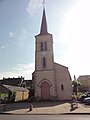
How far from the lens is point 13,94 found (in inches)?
1459

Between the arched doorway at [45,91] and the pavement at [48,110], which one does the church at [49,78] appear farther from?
the pavement at [48,110]

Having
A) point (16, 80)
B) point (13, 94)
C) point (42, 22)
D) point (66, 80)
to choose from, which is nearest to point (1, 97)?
point (13, 94)

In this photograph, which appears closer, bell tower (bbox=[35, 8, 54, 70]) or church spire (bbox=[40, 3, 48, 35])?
bell tower (bbox=[35, 8, 54, 70])

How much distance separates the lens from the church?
34.8 m

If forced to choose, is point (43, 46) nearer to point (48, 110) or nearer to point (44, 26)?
point (44, 26)

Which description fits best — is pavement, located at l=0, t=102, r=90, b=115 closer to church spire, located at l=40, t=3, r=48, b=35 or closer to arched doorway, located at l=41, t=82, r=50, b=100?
arched doorway, located at l=41, t=82, r=50, b=100

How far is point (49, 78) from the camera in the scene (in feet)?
115

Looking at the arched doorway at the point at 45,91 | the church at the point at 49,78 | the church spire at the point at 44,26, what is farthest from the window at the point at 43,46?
the arched doorway at the point at 45,91

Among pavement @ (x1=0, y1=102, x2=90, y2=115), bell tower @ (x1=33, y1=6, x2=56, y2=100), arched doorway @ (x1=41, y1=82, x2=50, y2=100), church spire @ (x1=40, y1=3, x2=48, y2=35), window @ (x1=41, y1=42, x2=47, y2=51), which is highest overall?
church spire @ (x1=40, y1=3, x2=48, y2=35)

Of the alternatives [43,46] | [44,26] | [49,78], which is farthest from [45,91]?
[44,26]

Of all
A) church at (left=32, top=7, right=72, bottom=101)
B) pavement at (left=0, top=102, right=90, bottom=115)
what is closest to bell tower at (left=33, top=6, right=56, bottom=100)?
church at (left=32, top=7, right=72, bottom=101)

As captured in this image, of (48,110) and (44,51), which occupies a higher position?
(44,51)

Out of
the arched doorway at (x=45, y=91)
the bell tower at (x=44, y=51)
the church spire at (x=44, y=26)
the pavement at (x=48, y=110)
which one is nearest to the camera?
the pavement at (x=48, y=110)

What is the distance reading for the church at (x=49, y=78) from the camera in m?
34.8
